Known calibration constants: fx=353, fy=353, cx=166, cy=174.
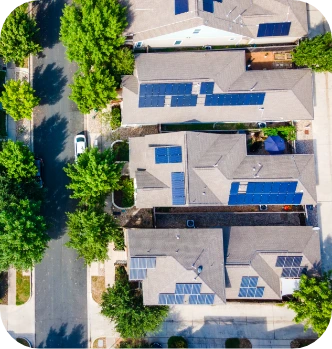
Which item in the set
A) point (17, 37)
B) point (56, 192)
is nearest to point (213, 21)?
point (17, 37)

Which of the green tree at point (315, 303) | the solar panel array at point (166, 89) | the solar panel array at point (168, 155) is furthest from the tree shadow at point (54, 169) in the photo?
the green tree at point (315, 303)

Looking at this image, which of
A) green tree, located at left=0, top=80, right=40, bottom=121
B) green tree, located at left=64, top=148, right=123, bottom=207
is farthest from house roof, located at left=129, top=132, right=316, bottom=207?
green tree, located at left=0, top=80, right=40, bottom=121

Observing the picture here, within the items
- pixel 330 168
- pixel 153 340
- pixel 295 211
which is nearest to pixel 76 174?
pixel 153 340

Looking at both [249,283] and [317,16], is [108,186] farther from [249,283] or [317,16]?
[317,16]

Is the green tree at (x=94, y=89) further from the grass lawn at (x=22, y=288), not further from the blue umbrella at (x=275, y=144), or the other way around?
the grass lawn at (x=22, y=288)

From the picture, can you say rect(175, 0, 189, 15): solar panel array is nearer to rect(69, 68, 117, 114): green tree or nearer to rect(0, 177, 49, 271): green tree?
rect(69, 68, 117, 114): green tree

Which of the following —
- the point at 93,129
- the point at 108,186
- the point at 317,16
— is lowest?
the point at 108,186

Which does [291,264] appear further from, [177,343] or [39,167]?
[39,167]
